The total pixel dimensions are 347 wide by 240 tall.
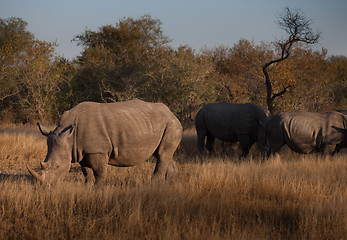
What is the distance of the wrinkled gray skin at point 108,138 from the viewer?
554 centimetres

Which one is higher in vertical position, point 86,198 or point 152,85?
point 152,85

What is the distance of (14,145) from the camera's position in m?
10.4

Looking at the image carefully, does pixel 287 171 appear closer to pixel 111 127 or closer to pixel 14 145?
pixel 111 127

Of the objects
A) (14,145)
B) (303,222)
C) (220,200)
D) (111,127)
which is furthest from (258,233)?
(14,145)


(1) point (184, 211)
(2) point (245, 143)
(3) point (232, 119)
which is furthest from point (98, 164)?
(3) point (232, 119)

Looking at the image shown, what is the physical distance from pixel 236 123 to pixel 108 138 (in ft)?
16.9

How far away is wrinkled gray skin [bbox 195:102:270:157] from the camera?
32.8 feet

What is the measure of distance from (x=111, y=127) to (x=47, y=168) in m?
1.10

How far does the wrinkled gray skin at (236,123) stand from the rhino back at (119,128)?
153 inches

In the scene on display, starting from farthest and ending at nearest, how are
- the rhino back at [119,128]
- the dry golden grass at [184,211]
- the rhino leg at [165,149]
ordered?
the rhino leg at [165,149], the rhino back at [119,128], the dry golden grass at [184,211]

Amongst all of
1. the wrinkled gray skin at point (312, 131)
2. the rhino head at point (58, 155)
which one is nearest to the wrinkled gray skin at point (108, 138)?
the rhino head at point (58, 155)

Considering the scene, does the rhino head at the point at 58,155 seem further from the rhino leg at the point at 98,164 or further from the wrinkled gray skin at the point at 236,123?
the wrinkled gray skin at the point at 236,123

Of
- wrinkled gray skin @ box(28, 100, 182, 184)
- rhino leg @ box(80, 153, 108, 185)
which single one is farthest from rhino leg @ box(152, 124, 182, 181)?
rhino leg @ box(80, 153, 108, 185)

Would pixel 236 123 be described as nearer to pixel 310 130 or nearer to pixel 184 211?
pixel 310 130
